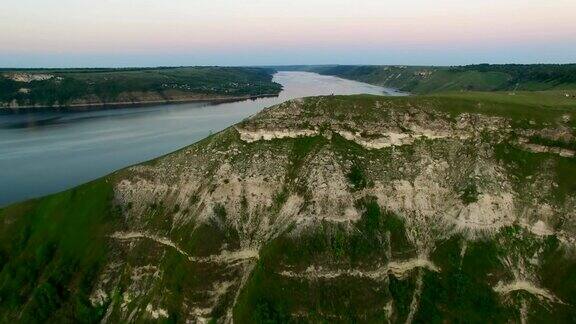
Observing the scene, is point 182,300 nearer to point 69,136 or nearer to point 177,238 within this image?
point 177,238

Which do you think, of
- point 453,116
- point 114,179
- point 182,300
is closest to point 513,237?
point 453,116

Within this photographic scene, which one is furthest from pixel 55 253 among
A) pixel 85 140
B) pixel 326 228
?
pixel 85 140

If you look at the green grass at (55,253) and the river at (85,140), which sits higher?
the green grass at (55,253)

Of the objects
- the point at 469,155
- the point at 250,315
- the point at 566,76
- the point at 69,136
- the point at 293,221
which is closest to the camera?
the point at 250,315

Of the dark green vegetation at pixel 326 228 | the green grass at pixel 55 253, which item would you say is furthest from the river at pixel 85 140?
the dark green vegetation at pixel 326 228

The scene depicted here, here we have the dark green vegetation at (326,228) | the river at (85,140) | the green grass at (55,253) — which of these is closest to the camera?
the dark green vegetation at (326,228)

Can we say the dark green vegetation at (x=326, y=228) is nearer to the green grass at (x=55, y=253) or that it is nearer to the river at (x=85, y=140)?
the green grass at (x=55, y=253)
